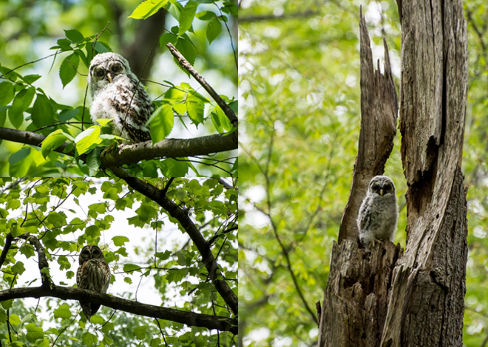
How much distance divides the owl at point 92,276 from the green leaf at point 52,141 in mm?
342

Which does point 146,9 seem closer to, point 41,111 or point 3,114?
point 41,111

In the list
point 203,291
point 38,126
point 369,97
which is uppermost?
point 38,126

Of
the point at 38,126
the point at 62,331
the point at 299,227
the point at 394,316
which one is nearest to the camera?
the point at 394,316

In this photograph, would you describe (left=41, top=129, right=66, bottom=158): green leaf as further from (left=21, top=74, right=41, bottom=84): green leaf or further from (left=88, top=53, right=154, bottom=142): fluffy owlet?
(left=21, top=74, right=41, bottom=84): green leaf

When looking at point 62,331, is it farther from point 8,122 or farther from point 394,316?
point 394,316

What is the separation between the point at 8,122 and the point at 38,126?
0.34ft

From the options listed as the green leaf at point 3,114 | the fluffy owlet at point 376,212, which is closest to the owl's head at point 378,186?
the fluffy owlet at point 376,212

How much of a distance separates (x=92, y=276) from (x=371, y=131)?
0.95m

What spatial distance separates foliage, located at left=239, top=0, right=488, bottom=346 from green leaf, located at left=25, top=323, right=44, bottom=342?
1672 mm

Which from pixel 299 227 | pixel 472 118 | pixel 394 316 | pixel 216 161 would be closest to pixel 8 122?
pixel 216 161

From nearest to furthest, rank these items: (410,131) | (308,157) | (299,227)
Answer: (410,131) → (299,227) → (308,157)

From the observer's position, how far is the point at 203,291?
1819 millimetres

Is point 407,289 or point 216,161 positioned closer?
point 407,289

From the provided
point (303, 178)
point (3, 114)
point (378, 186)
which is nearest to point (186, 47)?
point (3, 114)
